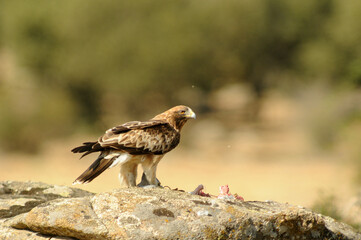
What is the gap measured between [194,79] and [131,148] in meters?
22.6

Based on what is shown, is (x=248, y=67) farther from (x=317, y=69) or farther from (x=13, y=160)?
(x=13, y=160)

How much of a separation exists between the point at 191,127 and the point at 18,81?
36.8ft

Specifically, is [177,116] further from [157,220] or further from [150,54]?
[150,54]

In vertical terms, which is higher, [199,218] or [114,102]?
[114,102]

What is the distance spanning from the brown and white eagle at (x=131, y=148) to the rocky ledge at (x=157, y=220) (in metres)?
0.90

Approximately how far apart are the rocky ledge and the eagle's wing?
91cm

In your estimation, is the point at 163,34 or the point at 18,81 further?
Result: the point at 18,81

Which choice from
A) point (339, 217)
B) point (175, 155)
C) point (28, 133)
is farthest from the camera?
point (28, 133)

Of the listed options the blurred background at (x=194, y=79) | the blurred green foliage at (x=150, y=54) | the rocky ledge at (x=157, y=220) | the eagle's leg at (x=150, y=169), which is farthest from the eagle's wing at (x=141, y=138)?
the blurred green foliage at (x=150, y=54)

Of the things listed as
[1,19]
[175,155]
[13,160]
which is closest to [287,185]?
[175,155]

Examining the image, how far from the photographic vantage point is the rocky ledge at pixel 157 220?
6531 millimetres

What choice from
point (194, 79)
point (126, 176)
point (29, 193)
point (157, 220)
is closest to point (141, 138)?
point (126, 176)

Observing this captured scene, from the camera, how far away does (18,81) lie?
3562 cm

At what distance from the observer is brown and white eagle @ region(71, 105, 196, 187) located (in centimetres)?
805
